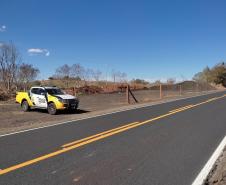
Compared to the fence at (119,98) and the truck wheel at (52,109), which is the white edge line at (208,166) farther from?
the fence at (119,98)

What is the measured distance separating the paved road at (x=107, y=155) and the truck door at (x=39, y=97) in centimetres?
711

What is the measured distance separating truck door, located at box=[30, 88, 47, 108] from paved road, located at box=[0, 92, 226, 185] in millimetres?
7112

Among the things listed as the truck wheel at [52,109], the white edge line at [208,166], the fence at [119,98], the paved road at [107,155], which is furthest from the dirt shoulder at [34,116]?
the white edge line at [208,166]

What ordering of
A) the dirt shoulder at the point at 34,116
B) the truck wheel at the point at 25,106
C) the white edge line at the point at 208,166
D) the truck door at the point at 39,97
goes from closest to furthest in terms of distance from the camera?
the white edge line at the point at 208,166 < the dirt shoulder at the point at 34,116 < the truck door at the point at 39,97 < the truck wheel at the point at 25,106

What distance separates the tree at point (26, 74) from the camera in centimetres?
3986

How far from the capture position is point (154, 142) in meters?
8.25

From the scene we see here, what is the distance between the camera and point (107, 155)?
6.75 meters

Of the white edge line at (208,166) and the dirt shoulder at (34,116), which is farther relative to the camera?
the dirt shoulder at (34,116)

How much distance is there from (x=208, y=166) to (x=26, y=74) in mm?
41458

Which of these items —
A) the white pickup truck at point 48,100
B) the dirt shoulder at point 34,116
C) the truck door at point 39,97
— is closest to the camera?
the dirt shoulder at point 34,116

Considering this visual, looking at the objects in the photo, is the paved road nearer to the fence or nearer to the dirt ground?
the dirt ground

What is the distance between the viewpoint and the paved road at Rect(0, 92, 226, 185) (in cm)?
519

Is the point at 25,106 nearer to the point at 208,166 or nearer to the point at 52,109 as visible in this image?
the point at 52,109

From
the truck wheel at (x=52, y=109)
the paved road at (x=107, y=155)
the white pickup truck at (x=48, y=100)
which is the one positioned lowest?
the paved road at (x=107, y=155)
